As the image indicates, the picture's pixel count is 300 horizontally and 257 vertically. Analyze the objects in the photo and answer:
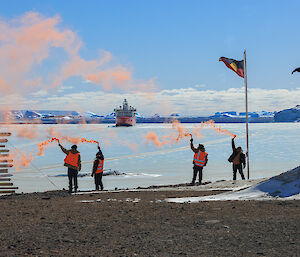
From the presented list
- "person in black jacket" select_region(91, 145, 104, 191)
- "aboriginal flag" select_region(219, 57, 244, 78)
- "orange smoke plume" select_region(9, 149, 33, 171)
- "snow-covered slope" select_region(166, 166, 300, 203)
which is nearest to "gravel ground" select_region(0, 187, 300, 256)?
"snow-covered slope" select_region(166, 166, 300, 203)

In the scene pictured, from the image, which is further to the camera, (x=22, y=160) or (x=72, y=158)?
(x=22, y=160)

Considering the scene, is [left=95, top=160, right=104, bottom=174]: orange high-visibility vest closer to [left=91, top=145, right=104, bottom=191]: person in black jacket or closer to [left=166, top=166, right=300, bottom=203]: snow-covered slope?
[left=91, top=145, right=104, bottom=191]: person in black jacket

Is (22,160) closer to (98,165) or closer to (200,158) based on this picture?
(98,165)

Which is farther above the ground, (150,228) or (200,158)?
(200,158)

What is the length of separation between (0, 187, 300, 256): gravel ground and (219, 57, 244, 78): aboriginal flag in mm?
12765

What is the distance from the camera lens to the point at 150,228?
10312 mm

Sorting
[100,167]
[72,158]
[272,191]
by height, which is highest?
[72,158]

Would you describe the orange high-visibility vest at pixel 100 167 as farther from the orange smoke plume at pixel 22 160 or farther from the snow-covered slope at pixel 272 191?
the orange smoke plume at pixel 22 160

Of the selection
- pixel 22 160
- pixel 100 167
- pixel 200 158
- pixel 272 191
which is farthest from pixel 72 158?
pixel 22 160

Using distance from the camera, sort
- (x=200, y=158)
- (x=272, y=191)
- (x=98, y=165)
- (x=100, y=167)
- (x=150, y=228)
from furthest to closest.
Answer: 1. (x=200, y=158)
2. (x=100, y=167)
3. (x=98, y=165)
4. (x=272, y=191)
5. (x=150, y=228)

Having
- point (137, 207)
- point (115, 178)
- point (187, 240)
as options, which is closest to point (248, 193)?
point (137, 207)

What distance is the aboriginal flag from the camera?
25.4 meters

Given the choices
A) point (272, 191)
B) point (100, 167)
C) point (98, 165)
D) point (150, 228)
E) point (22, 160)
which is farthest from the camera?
point (22, 160)

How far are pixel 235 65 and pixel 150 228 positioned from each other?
1707 cm
